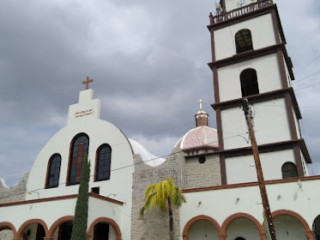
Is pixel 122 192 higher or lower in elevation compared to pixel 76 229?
higher

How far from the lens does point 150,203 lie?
1636cm

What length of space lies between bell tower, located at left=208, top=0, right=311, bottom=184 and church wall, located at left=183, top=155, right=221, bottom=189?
1.22 m

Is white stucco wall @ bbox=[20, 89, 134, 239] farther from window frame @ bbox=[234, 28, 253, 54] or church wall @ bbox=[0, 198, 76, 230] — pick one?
window frame @ bbox=[234, 28, 253, 54]

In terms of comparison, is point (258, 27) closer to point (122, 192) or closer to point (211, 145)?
point (211, 145)

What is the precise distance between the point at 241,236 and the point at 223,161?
4072mm

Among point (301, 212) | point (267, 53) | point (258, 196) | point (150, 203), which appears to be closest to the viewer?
point (301, 212)

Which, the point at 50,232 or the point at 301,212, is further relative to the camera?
the point at 50,232

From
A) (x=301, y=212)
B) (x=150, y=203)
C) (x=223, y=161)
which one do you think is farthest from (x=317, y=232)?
(x=150, y=203)

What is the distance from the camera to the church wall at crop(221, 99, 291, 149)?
689 inches

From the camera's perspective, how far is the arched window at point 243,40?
70.0ft

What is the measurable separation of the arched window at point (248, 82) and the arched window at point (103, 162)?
948 centimetres

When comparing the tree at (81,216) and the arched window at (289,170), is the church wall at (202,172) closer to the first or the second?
the arched window at (289,170)

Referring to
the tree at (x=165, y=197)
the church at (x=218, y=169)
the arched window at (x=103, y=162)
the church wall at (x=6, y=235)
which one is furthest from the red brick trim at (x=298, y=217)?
the church wall at (x=6, y=235)

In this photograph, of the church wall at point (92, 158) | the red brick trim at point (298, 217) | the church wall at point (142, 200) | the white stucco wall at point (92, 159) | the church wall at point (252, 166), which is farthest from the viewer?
the church wall at point (92, 158)
